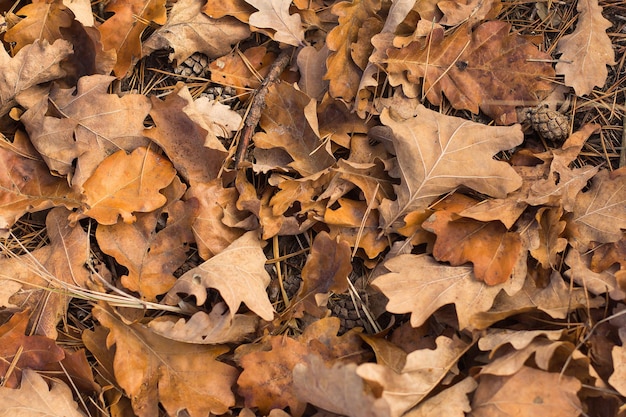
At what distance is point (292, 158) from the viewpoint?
1.99 meters

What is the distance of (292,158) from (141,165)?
52cm

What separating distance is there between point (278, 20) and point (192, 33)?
320 millimetres

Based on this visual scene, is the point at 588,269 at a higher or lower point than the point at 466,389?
higher

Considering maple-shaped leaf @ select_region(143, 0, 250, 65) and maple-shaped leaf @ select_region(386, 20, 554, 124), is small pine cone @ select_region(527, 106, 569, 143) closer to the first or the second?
maple-shaped leaf @ select_region(386, 20, 554, 124)

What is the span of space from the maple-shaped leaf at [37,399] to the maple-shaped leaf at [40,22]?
3.77ft

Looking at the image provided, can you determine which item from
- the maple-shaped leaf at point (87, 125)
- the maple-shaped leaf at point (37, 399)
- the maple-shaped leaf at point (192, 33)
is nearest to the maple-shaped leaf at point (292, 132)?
the maple-shaped leaf at point (192, 33)

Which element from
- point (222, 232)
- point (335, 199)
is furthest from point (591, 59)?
point (222, 232)

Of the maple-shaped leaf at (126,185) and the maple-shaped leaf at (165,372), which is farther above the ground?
the maple-shaped leaf at (126,185)

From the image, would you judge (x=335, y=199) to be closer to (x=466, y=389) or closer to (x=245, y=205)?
(x=245, y=205)

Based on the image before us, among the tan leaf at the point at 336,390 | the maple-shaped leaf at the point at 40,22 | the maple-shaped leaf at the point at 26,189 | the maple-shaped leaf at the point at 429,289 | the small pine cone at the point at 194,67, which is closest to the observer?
the tan leaf at the point at 336,390

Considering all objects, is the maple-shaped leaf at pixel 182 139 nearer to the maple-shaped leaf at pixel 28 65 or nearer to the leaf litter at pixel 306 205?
the leaf litter at pixel 306 205

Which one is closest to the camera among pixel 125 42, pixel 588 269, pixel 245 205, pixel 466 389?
pixel 466 389

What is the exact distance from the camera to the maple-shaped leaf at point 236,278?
5.83ft

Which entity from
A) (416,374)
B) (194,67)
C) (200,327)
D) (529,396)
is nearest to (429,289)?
(416,374)
